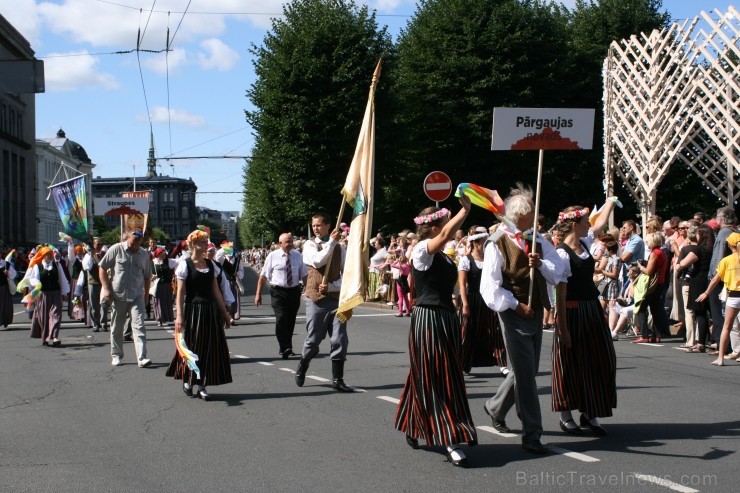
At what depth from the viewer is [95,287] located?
17672 millimetres

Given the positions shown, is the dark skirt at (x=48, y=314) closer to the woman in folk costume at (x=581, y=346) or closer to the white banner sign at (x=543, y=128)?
the white banner sign at (x=543, y=128)

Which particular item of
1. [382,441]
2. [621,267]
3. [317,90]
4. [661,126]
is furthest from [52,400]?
[317,90]

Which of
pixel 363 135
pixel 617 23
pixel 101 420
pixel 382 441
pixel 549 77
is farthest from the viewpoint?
pixel 617 23

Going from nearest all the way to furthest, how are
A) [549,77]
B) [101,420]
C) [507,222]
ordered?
[507,222] < [101,420] < [549,77]

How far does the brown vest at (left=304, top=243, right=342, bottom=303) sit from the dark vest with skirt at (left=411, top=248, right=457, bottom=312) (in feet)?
10.5

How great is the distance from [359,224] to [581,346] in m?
2.51

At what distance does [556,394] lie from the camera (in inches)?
272

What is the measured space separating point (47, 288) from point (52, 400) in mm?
6483

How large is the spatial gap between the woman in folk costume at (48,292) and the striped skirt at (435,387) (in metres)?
10.3

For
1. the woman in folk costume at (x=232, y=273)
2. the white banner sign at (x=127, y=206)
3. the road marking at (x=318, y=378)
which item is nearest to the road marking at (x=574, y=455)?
the road marking at (x=318, y=378)

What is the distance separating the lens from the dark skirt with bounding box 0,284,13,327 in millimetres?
18703

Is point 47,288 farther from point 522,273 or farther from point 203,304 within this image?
point 522,273

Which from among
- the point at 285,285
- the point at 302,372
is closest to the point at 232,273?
the point at 285,285

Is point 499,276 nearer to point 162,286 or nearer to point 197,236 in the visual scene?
point 197,236
